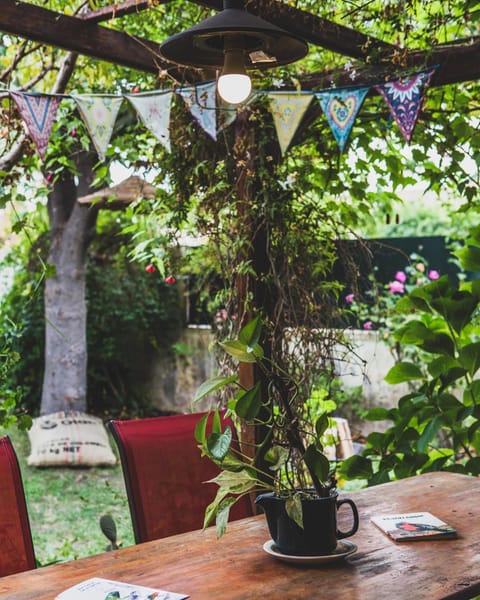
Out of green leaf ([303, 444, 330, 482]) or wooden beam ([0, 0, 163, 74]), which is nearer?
green leaf ([303, 444, 330, 482])

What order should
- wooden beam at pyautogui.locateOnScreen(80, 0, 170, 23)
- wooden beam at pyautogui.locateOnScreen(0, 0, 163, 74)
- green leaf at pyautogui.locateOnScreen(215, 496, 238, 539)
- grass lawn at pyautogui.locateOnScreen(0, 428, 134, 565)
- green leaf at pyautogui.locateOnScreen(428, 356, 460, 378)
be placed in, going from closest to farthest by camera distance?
green leaf at pyautogui.locateOnScreen(215, 496, 238, 539)
wooden beam at pyautogui.locateOnScreen(0, 0, 163, 74)
wooden beam at pyautogui.locateOnScreen(80, 0, 170, 23)
green leaf at pyautogui.locateOnScreen(428, 356, 460, 378)
grass lawn at pyautogui.locateOnScreen(0, 428, 134, 565)

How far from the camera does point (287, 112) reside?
10.3ft

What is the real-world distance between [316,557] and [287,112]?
1.93 meters

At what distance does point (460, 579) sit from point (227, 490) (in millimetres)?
500

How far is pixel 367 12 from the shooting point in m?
3.20

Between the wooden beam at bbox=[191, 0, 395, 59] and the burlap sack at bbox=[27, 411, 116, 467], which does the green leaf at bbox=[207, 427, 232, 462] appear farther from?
the burlap sack at bbox=[27, 411, 116, 467]

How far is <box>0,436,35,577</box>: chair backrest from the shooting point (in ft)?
6.46

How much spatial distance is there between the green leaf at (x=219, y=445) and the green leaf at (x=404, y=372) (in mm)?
1835

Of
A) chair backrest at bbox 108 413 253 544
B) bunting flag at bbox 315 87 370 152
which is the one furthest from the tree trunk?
chair backrest at bbox 108 413 253 544

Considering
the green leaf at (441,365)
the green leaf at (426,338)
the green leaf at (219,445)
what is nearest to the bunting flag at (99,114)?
the green leaf at (426,338)

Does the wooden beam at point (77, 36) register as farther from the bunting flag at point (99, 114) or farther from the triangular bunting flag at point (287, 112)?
the triangular bunting flag at point (287, 112)

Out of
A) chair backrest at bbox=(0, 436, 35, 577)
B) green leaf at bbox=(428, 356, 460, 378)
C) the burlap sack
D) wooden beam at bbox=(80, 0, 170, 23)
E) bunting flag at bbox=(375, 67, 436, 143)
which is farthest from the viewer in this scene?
the burlap sack

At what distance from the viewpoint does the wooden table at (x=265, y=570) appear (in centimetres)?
157

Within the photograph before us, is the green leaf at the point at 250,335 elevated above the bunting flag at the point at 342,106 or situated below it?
below
